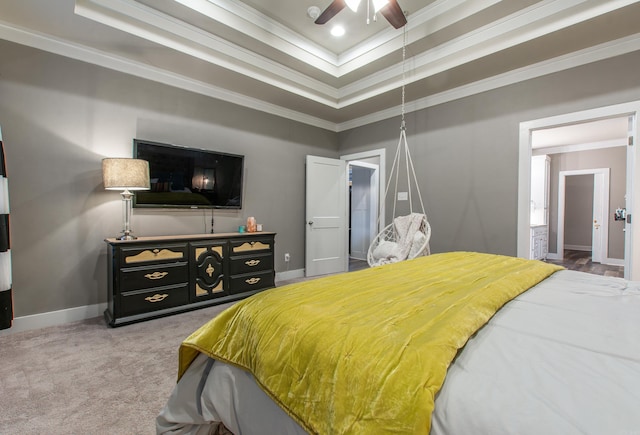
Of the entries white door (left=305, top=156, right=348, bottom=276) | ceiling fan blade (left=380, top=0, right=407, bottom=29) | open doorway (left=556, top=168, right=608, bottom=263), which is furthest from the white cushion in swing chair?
open doorway (left=556, top=168, right=608, bottom=263)

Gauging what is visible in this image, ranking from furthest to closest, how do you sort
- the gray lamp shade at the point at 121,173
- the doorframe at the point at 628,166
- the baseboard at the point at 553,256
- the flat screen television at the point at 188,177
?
the baseboard at the point at 553,256
the flat screen television at the point at 188,177
the gray lamp shade at the point at 121,173
the doorframe at the point at 628,166

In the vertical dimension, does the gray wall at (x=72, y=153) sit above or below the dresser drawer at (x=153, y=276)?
above

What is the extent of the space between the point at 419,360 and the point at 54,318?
351cm

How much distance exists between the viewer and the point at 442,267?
6.06ft

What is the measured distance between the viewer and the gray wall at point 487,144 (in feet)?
9.30

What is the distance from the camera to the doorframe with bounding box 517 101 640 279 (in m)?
2.65

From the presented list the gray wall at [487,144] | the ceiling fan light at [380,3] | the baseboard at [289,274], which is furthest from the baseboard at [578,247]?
the ceiling fan light at [380,3]

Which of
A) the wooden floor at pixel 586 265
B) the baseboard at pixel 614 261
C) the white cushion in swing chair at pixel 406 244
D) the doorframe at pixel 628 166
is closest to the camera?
the doorframe at pixel 628 166

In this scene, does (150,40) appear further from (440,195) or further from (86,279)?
(440,195)

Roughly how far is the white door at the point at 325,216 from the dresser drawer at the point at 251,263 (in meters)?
0.94

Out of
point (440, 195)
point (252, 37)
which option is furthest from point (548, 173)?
point (252, 37)

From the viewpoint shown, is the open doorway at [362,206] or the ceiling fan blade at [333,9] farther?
the open doorway at [362,206]

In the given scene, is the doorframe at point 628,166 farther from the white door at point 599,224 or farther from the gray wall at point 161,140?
the white door at point 599,224

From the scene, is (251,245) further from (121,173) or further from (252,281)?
(121,173)
